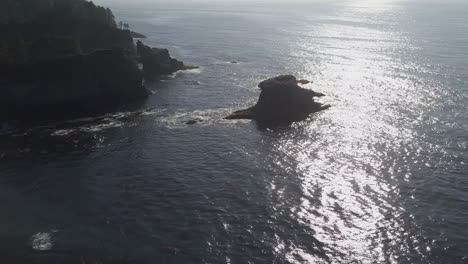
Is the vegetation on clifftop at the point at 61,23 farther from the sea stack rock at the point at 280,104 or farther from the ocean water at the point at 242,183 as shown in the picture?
the sea stack rock at the point at 280,104

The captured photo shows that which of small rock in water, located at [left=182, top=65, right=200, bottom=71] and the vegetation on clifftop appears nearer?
Result: the vegetation on clifftop

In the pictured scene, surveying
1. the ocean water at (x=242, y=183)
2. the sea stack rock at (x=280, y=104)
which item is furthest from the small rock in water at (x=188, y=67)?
the sea stack rock at (x=280, y=104)

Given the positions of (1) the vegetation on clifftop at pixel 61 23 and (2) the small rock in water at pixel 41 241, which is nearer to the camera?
(2) the small rock in water at pixel 41 241

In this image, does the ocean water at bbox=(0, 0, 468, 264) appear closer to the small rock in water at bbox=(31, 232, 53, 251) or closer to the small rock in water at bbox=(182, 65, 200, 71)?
the small rock in water at bbox=(31, 232, 53, 251)

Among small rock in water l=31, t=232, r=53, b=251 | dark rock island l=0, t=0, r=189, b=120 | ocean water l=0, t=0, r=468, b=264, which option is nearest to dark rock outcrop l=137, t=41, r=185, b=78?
ocean water l=0, t=0, r=468, b=264

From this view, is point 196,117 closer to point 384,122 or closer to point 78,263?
point 384,122

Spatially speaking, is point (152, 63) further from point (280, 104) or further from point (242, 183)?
point (242, 183)
